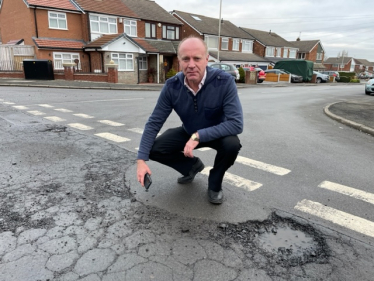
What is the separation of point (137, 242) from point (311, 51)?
66156mm

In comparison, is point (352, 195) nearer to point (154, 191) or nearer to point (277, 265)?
point (277, 265)

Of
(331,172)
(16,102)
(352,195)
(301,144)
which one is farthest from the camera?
(16,102)

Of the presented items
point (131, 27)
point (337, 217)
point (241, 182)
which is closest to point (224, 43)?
point (131, 27)

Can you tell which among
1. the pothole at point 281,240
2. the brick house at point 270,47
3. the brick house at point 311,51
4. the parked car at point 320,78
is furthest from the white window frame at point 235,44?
the pothole at point 281,240

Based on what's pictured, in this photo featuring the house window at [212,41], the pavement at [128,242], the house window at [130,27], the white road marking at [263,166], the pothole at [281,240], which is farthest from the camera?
the house window at [212,41]

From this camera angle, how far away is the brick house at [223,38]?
3762cm

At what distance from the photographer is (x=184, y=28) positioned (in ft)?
126

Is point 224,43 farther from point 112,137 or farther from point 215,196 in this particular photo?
point 215,196

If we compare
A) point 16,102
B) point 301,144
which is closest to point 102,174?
point 301,144

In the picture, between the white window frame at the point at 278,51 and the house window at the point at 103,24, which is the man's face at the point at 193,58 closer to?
the house window at the point at 103,24

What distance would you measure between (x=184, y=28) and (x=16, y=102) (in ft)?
104

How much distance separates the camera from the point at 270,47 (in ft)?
160

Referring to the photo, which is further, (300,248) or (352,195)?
(352,195)

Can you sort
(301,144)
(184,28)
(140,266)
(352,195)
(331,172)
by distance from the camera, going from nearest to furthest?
1. (140,266)
2. (352,195)
3. (331,172)
4. (301,144)
5. (184,28)
